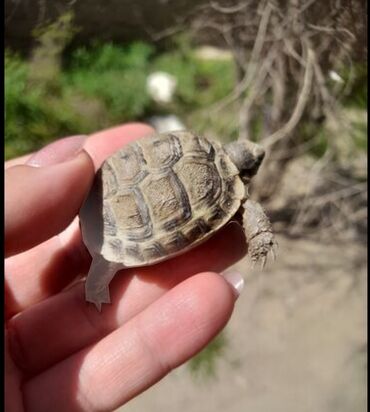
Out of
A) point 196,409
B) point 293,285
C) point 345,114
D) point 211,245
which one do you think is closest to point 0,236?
point 211,245

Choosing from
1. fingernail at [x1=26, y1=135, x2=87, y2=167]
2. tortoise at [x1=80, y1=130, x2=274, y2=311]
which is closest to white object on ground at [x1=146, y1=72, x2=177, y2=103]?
tortoise at [x1=80, y1=130, x2=274, y2=311]

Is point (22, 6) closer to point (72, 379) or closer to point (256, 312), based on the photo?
point (72, 379)

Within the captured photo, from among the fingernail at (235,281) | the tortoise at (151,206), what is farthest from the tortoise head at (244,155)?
the fingernail at (235,281)

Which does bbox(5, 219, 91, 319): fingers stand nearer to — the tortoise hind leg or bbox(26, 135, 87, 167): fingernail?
the tortoise hind leg

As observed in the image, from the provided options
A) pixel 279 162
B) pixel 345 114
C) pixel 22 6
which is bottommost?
pixel 279 162

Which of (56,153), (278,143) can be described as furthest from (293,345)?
(56,153)

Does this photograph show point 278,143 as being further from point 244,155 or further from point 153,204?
point 153,204
